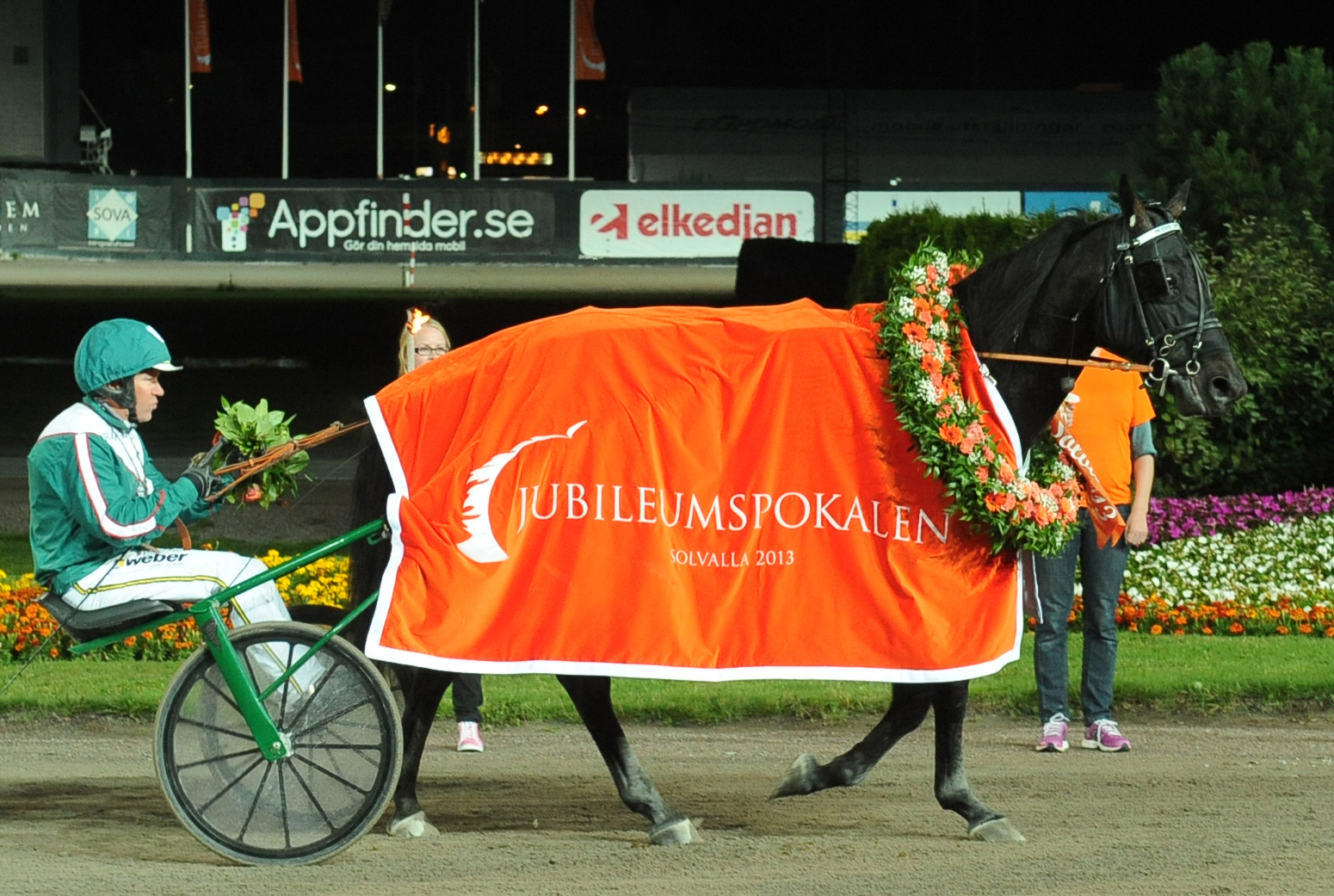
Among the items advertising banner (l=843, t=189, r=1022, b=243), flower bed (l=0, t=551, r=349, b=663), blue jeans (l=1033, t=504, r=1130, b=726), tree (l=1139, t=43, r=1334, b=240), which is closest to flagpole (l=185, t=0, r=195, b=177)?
advertising banner (l=843, t=189, r=1022, b=243)

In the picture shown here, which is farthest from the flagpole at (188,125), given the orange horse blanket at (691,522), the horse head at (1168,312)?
the horse head at (1168,312)

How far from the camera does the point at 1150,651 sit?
7.45 metres

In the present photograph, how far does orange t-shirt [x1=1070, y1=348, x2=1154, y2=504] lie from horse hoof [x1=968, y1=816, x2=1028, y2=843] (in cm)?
167

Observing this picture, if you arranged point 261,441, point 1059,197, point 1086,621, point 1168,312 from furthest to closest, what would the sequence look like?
point 1059,197, point 1086,621, point 261,441, point 1168,312

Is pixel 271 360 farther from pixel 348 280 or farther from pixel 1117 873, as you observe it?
pixel 1117 873

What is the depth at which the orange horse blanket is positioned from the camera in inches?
181

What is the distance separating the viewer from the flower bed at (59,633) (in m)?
7.46

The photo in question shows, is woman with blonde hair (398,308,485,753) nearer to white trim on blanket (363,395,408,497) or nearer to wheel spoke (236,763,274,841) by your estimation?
white trim on blanket (363,395,408,497)

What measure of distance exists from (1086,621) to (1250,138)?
741 cm

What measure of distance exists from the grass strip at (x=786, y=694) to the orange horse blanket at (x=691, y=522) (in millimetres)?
→ 1932

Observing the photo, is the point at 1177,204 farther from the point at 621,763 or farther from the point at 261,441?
the point at 261,441

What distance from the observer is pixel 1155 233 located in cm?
466

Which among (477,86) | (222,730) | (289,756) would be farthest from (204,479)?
(477,86)

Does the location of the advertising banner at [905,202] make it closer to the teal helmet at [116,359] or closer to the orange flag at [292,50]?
the orange flag at [292,50]
